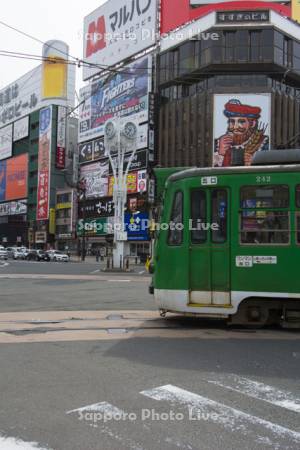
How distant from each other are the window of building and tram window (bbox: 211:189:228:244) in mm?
317

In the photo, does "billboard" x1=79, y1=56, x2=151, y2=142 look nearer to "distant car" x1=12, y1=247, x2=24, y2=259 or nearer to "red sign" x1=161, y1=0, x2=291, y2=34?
"red sign" x1=161, y1=0, x2=291, y2=34

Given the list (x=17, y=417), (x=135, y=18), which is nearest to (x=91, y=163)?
(x=135, y=18)

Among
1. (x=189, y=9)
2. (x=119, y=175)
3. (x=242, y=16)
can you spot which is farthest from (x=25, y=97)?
(x=119, y=175)

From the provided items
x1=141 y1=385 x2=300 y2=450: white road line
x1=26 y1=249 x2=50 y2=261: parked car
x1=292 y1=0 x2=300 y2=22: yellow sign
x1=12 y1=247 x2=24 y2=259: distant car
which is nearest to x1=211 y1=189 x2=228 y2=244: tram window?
x1=141 y1=385 x2=300 y2=450: white road line

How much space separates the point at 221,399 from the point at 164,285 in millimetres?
4422

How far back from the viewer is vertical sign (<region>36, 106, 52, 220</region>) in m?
85.8

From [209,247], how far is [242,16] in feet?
168

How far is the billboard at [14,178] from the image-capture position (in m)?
96.6

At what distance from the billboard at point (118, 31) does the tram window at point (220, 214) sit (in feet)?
183

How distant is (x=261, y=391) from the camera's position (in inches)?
226

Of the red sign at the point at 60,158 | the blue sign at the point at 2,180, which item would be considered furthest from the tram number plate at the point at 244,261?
the blue sign at the point at 2,180

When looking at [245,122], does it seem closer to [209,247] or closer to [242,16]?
[242,16]

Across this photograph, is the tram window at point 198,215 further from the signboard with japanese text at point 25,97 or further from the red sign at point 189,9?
the signboard with japanese text at point 25,97

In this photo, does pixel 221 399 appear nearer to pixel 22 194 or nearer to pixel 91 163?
pixel 91 163
